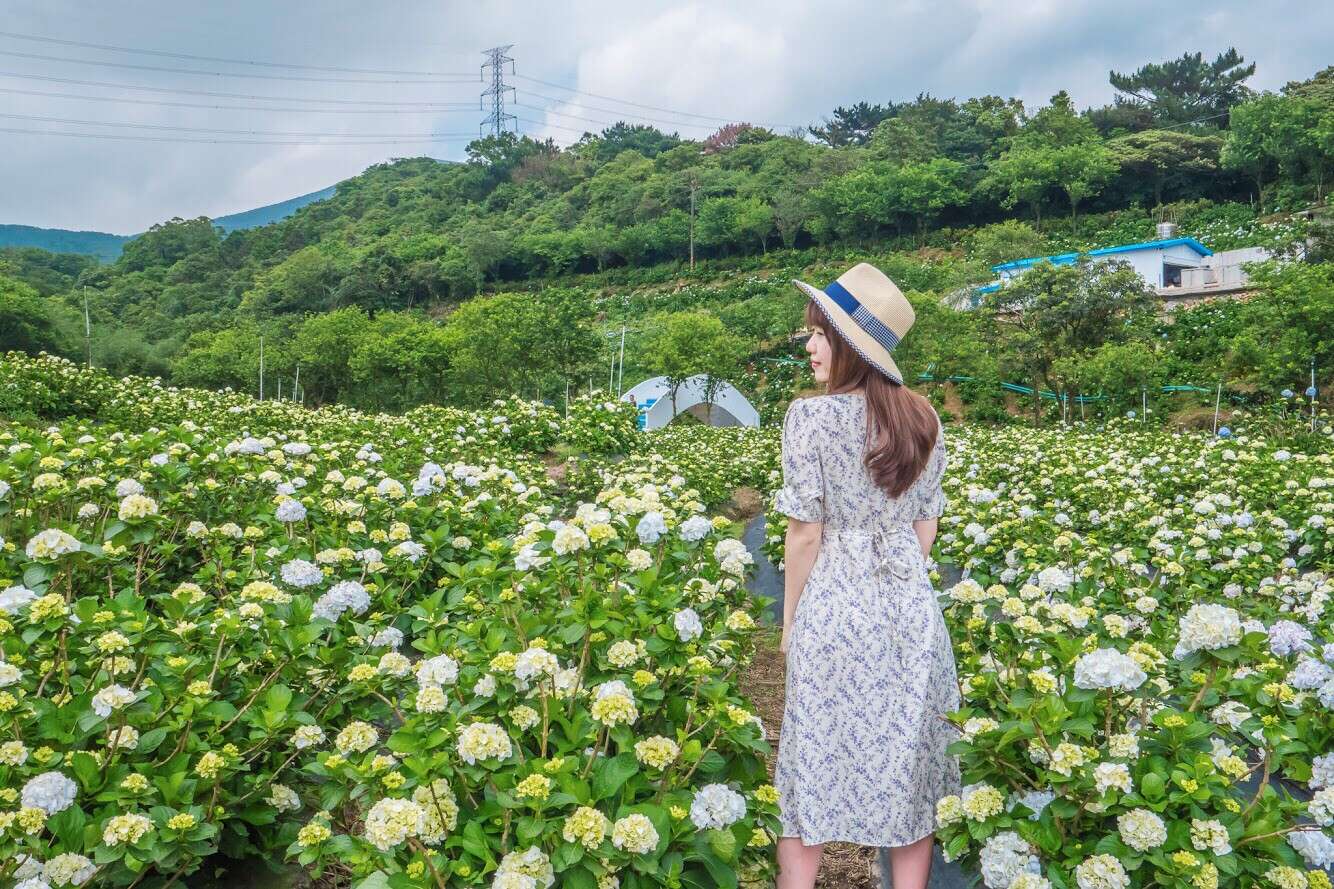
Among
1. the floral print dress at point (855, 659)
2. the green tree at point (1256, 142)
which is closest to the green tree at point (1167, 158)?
the green tree at point (1256, 142)

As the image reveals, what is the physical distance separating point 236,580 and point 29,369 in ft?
26.9

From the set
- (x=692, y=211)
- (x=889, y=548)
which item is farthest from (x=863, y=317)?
(x=692, y=211)

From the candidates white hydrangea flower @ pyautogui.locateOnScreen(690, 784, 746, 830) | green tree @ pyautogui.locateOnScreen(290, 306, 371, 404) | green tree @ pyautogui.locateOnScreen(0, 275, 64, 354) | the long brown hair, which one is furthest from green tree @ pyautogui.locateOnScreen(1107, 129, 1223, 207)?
white hydrangea flower @ pyautogui.locateOnScreen(690, 784, 746, 830)

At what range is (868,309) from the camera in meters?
1.91

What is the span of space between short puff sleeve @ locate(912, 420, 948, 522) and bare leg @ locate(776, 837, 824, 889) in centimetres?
78

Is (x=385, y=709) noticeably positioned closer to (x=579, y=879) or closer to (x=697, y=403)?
(x=579, y=879)

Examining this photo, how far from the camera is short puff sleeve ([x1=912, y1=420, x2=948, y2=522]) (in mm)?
1935

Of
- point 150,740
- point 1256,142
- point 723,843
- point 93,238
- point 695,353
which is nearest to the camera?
point 723,843

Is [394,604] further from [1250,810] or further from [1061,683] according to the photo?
[1250,810]

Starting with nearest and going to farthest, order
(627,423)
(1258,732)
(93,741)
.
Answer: (1258,732), (93,741), (627,423)

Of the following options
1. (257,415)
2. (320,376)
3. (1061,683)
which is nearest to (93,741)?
(1061,683)

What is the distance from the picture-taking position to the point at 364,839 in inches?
58.3

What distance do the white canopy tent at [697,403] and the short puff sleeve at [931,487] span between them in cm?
2111

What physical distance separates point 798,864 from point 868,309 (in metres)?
1.26
